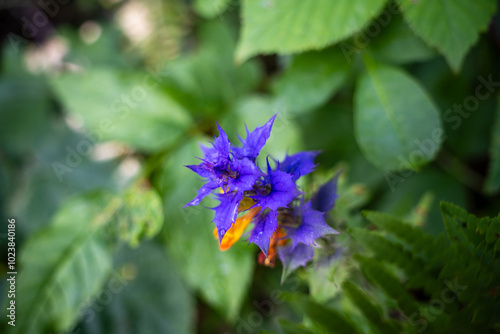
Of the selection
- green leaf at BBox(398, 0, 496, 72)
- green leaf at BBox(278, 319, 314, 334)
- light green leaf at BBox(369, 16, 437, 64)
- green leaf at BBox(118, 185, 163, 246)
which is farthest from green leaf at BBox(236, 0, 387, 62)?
green leaf at BBox(278, 319, 314, 334)

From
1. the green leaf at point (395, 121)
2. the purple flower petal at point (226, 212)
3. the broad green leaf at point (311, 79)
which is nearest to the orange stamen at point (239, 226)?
the purple flower petal at point (226, 212)

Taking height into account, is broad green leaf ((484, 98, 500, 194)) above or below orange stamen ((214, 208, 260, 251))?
below

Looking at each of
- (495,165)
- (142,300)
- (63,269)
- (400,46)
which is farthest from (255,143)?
(142,300)

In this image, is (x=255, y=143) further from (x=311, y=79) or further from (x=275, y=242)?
(x=311, y=79)

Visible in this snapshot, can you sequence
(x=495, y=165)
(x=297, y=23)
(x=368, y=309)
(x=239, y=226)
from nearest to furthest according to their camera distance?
(x=239, y=226), (x=368, y=309), (x=297, y=23), (x=495, y=165)

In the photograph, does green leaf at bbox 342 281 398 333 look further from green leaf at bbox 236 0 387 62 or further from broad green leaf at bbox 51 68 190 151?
broad green leaf at bbox 51 68 190 151

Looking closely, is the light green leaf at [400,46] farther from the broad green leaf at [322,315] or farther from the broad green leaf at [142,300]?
A: the broad green leaf at [142,300]
